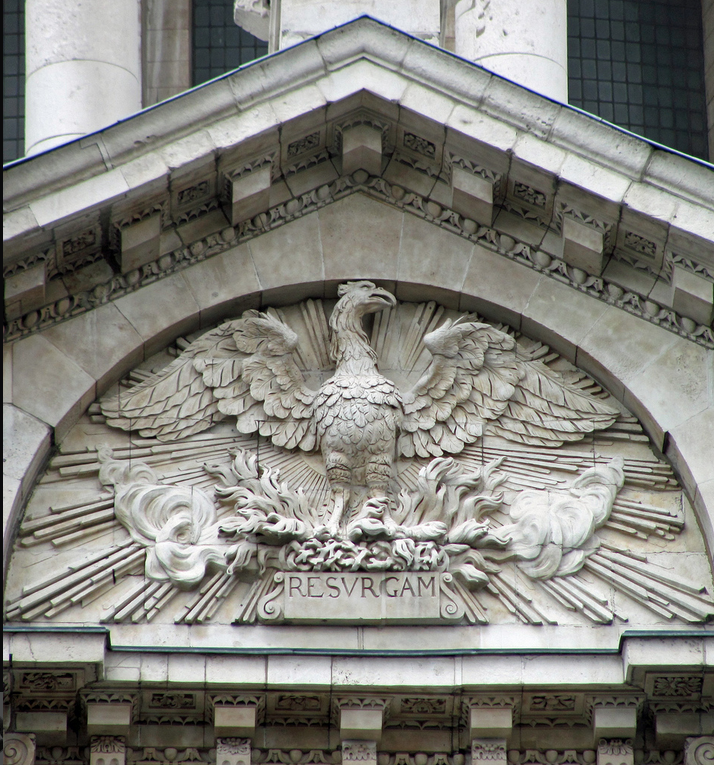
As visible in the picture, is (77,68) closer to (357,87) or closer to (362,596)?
(357,87)

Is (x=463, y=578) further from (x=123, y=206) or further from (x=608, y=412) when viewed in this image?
(x=123, y=206)

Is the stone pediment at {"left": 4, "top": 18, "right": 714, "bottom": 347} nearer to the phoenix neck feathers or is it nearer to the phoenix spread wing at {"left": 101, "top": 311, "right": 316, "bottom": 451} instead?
the phoenix spread wing at {"left": 101, "top": 311, "right": 316, "bottom": 451}

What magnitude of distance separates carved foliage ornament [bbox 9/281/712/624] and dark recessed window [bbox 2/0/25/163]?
7.25m

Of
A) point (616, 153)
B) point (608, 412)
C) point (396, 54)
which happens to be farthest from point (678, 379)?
point (396, 54)

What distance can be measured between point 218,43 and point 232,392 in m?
7.72

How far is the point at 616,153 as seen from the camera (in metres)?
13.3

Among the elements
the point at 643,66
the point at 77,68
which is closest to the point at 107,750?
the point at 77,68

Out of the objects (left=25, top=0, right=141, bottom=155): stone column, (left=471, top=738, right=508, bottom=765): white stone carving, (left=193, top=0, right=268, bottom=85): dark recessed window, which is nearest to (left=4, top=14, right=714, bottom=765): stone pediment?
(left=471, top=738, right=508, bottom=765): white stone carving

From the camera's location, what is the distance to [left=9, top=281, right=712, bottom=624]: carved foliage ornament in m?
13.0

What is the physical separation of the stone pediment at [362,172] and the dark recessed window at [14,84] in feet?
22.6

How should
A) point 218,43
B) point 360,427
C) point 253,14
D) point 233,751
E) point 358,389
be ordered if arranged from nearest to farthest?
point 233,751, point 360,427, point 358,389, point 253,14, point 218,43

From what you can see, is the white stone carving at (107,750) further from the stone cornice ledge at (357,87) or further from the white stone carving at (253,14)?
the white stone carving at (253,14)

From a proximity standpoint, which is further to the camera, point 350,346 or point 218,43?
point 218,43

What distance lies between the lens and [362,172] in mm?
14266
